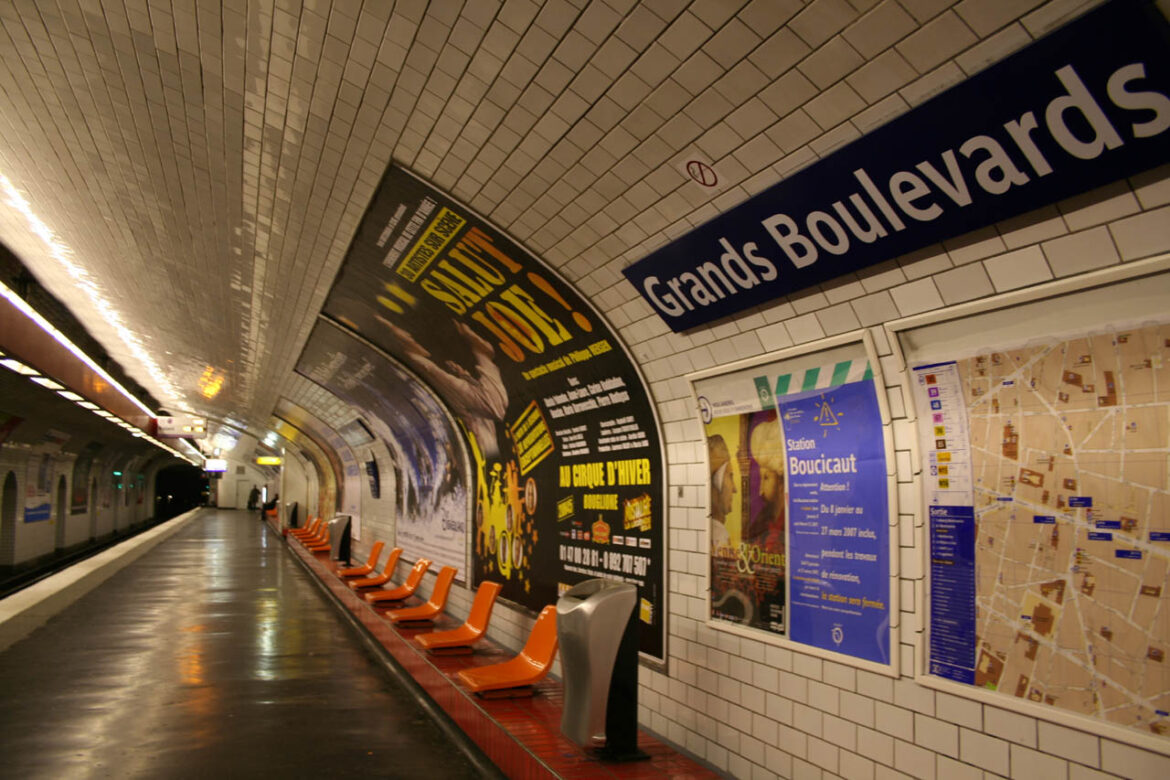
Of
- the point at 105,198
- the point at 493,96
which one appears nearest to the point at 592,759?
the point at 493,96

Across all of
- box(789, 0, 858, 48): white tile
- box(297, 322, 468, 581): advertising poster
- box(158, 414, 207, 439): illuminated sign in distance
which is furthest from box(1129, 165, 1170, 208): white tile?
box(158, 414, 207, 439): illuminated sign in distance

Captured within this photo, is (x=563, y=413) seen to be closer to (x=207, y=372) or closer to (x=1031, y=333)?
(x=1031, y=333)

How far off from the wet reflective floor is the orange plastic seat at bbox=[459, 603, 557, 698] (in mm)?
498

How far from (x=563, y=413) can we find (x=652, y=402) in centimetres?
160

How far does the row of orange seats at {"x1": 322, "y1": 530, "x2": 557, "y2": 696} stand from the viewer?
6707mm

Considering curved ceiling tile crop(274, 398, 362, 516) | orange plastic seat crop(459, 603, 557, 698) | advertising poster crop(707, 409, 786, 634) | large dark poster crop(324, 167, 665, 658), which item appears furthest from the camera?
curved ceiling tile crop(274, 398, 362, 516)

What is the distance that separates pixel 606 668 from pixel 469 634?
3740 millimetres

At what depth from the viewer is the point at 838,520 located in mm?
4352

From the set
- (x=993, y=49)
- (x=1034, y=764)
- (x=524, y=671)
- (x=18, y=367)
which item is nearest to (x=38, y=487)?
(x=18, y=367)

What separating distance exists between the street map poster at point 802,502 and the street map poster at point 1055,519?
36cm

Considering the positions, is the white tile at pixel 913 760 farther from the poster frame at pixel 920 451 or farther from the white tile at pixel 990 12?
the white tile at pixel 990 12

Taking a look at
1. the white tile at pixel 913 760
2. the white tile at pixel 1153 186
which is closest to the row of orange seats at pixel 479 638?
the white tile at pixel 913 760

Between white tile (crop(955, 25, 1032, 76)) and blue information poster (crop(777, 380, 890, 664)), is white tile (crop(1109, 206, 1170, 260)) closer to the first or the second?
white tile (crop(955, 25, 1032, 76))

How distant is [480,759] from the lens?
604 cm
